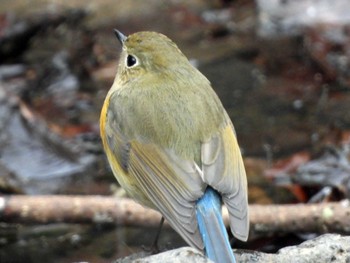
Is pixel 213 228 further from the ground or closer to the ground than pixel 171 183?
closer to the ground

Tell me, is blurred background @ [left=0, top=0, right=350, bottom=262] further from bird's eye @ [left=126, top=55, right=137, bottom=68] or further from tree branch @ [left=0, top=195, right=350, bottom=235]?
bird's eye @ [left=126, top=55, right=137, bottom=68]

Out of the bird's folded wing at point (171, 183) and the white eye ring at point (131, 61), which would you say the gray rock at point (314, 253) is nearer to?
the bird's folded wing at point (171, 183)

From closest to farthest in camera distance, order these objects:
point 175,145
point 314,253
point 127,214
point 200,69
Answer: point 314,253
point 175,145
point 127,214
point 200,69

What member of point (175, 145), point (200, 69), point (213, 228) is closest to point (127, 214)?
point (175, 145)

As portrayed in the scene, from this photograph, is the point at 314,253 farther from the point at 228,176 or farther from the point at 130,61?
the point at 130,61

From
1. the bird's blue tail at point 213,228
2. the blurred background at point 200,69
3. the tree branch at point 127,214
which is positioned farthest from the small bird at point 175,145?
the blurred background at point 200,69

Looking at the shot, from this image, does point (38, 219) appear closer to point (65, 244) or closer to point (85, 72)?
point (65, 244)
